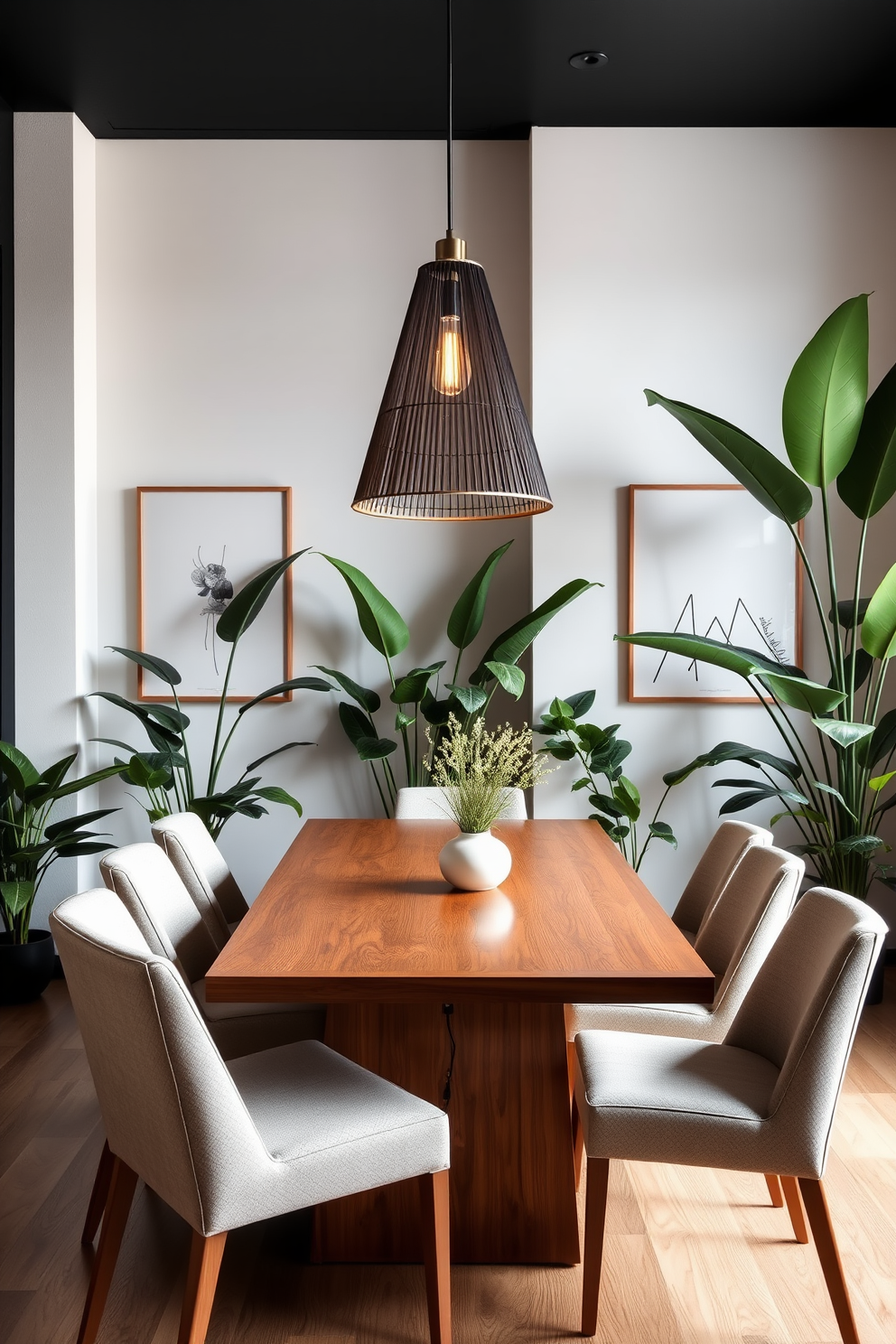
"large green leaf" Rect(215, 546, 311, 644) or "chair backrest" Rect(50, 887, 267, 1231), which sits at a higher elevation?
"large green leaf" Rect(215, 546, 311, 644)

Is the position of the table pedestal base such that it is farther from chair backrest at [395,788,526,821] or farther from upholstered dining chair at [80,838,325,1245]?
chair backrest at [395,788,526,821]

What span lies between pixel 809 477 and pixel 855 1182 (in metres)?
2.23

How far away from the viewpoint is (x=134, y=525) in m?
4.45

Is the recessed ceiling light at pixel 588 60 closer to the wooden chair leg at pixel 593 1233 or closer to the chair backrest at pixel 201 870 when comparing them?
the chair backrest at pixel 201 870

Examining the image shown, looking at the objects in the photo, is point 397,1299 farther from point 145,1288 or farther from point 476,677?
point 476,677

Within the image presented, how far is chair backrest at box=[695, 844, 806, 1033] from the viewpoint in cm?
225

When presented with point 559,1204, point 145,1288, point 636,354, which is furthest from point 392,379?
point 636,354

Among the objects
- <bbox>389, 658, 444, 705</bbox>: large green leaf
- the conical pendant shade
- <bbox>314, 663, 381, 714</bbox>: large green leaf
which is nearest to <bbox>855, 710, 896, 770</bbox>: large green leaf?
<bbox>389, 658, 444, 705</bbox>: large green leaf

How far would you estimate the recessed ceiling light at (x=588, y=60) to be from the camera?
3727 mm

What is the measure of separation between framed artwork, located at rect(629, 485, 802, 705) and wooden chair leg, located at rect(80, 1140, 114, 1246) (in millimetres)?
2657

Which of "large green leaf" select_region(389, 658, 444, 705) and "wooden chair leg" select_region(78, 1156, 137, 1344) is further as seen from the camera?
"large green leaf" select_region(389, 658, 444, 705)

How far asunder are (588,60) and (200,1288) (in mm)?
3866

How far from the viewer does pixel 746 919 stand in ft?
8.00

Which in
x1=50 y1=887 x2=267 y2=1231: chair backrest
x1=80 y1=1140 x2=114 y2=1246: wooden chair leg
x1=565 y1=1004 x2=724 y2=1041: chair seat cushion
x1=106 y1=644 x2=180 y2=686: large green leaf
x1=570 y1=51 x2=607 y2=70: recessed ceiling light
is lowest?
x1=80 y1=1140 x2=114 y2=1246: wooden chair leg
